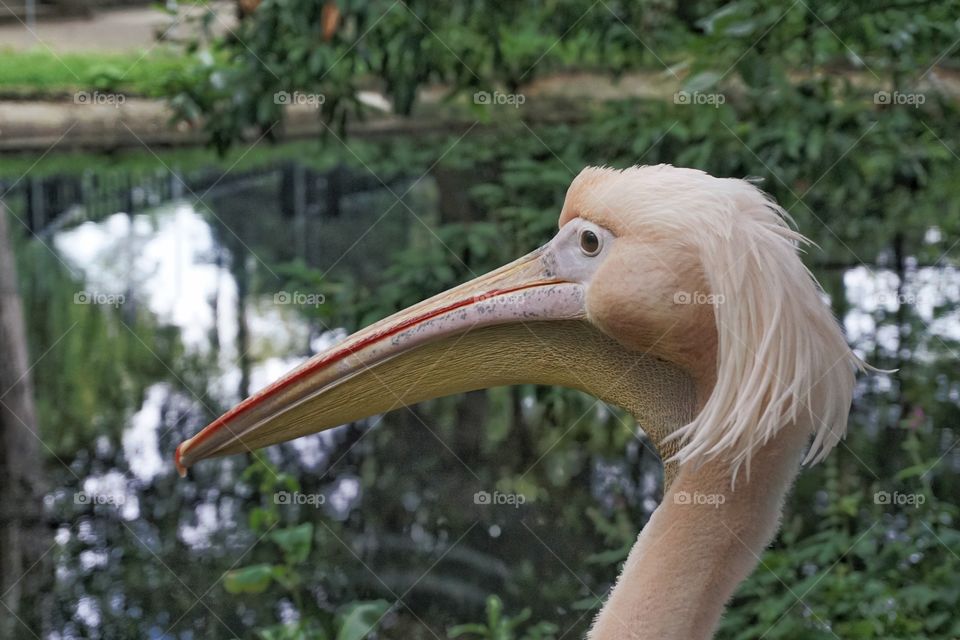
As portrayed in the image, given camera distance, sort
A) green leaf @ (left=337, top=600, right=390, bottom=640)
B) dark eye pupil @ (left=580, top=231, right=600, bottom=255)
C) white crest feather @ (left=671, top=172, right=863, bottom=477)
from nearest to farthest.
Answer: white crest feather @ (left=671, top=172, right=863, bottom=477), dark eye pupil @ (left=580, top=231, right=600, bottom=255), green leaf @ (left=337, top=600, right=390, bottom=640)

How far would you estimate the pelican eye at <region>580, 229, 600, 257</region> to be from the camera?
4.50 ft

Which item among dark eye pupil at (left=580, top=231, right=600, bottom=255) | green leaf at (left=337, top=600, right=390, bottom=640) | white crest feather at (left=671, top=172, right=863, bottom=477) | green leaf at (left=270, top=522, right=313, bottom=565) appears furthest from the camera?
green leaf at (left=270, top=522, right=313, bottom=565)

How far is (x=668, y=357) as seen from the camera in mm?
1360

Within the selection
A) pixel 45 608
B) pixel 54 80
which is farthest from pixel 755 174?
pixel 54 80

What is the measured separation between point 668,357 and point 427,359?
342 millimetres

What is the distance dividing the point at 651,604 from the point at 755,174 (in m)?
1.79

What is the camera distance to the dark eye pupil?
1370mm

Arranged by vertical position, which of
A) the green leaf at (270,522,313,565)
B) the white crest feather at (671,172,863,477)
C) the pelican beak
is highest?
the white crest feather at (671,172,863,477)

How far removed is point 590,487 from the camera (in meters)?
4.09

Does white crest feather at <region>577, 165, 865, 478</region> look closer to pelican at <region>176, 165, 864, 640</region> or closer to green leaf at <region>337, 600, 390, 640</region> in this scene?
pelican at <region>176, 165, 864, 640</region>

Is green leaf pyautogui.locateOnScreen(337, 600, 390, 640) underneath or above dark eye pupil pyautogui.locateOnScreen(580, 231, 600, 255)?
underneath

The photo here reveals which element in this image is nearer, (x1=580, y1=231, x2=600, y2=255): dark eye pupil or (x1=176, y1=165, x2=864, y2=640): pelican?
(x1=176, y1=165, x2=864, y2=640): pelican

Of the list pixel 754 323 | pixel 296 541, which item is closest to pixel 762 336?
pixel 754 323

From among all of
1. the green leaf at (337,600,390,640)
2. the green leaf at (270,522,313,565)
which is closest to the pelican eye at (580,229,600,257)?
the green leaf at (337,600,390,640)
